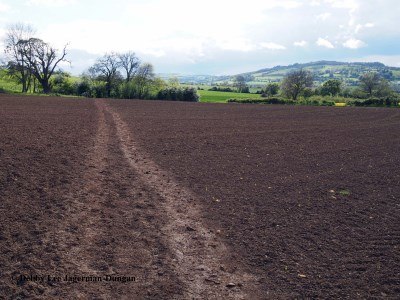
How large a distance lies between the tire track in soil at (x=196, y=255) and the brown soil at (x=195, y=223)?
25 millimetres

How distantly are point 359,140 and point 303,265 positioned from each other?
17.7 metres

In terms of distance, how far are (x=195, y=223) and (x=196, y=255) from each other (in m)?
1.45

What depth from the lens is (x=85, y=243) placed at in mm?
6664

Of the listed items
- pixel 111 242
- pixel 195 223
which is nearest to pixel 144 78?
pixel 195 223

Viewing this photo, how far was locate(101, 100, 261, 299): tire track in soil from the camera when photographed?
551 cm

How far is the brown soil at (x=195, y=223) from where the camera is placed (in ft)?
18.6

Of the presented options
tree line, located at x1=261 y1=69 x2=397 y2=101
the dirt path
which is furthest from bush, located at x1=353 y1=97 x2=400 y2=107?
the dirt path

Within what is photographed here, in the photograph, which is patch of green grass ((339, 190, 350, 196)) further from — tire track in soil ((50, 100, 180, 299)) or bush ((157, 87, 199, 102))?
bush ((157, 87, 199, 102))

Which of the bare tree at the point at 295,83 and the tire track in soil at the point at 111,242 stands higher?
the bare tree at the point at 295,83

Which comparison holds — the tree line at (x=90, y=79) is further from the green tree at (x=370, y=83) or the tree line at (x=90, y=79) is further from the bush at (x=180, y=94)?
the green tree at (x=370, y=83)

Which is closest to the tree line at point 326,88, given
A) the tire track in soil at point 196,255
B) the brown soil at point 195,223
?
the brown soil at point 195,223

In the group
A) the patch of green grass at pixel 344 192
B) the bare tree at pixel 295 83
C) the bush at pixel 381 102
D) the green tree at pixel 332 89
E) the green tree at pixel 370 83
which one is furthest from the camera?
the green tree at pixel 332 89

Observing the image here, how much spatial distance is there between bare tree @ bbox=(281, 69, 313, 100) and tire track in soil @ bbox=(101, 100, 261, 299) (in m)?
85.8

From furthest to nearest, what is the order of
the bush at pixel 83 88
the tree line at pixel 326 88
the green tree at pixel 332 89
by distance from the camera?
the green tree at pixel 332 89 → the tree line at pixel 326 88 → the bush at pixel 83 88
